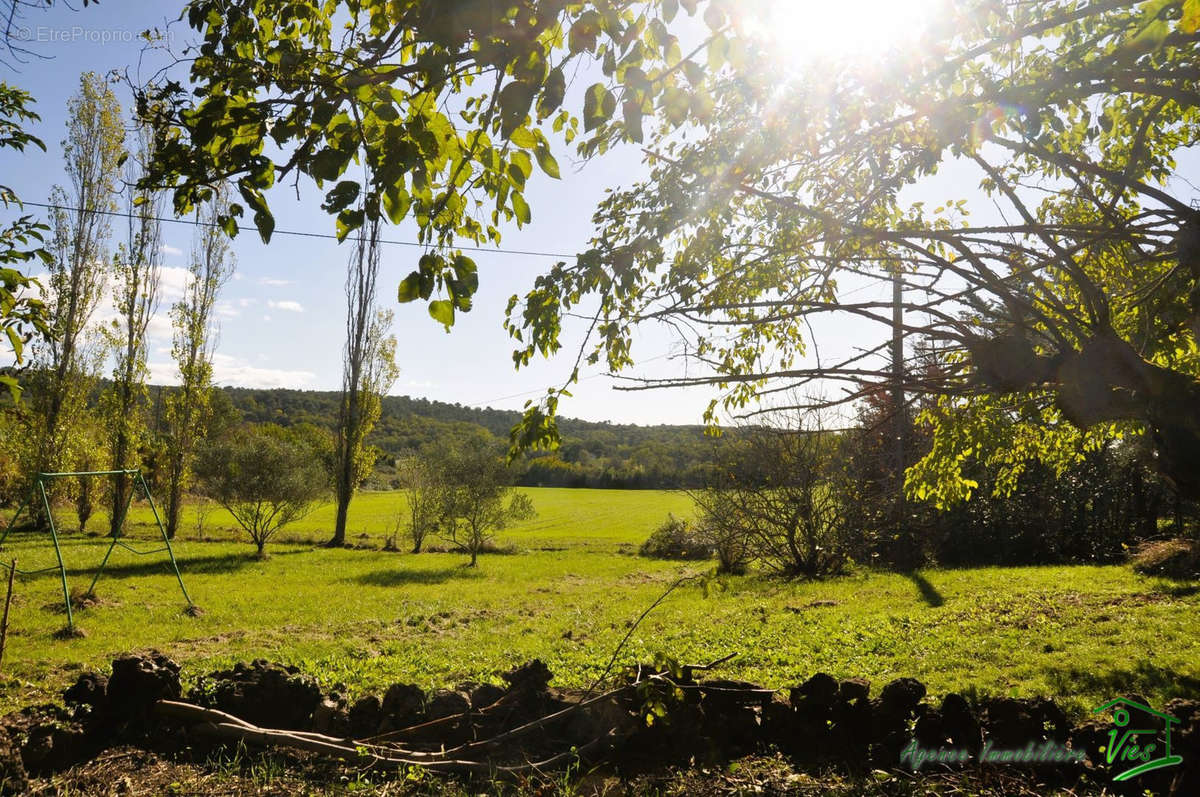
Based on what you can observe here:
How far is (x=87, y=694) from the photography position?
3.68 m

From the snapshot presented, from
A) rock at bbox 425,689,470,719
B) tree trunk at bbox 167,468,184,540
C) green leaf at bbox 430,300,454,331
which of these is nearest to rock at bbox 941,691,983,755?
rock at bbox 425,689,470,719

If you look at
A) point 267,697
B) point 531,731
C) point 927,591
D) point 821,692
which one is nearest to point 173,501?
point 267,697

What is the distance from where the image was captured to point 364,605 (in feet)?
42.3

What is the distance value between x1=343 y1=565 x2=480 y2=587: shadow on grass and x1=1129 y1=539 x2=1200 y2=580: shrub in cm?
1577

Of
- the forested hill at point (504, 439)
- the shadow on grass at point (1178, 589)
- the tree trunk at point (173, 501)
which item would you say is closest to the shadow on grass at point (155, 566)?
the tree trunk at point (173, 501)

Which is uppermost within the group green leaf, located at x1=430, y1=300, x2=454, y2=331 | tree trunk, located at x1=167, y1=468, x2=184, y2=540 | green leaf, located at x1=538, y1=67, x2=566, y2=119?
green leaf, located at x1=538, y1=67, x2=566, y2=119

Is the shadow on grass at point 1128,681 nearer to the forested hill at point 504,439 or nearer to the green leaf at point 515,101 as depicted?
the green leaf at point 515,101

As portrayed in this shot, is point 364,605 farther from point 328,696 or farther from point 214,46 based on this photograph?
point 214,46

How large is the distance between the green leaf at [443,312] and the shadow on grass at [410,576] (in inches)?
633

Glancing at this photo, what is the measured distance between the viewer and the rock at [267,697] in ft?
12.8

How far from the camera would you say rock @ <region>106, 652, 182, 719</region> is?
3744 millimetres

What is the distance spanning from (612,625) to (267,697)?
679 cm

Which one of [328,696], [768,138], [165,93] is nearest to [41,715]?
[328,696]

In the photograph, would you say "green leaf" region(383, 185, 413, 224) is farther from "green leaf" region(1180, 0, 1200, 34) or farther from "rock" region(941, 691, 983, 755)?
"rock" region(941, 691, 983, 755)
